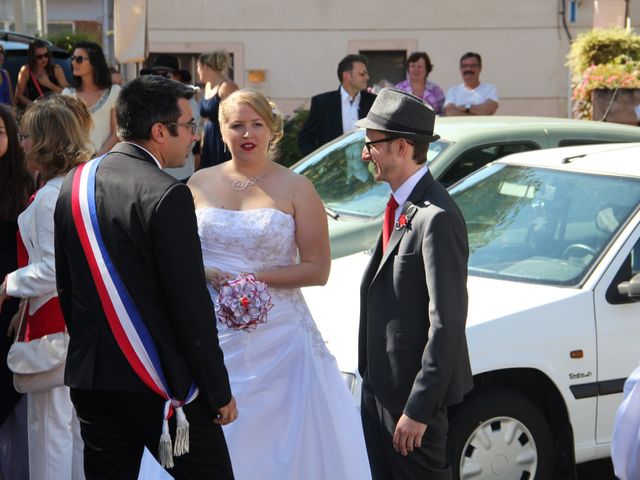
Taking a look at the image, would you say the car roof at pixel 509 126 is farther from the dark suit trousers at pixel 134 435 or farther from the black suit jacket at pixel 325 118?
the dark suit trousers at pixel 134 435

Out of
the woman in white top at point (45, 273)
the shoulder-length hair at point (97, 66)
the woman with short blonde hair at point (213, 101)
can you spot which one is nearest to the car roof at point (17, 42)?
the woman with short blonde hair at point (213, 101)

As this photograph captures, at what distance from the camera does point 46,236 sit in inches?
173

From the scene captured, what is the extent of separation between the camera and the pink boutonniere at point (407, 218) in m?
3.75

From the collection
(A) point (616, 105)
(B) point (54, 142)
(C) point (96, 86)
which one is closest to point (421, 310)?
(B) point (54, 142)

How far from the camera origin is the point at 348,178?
302 inches

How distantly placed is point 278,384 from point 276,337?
8.1 inches

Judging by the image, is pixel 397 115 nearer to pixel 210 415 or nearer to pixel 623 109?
pixel 210 415

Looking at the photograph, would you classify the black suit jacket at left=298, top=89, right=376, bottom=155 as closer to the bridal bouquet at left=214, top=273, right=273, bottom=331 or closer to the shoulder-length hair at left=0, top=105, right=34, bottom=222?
the shoulder-length hair at left=0, top=105, right=34, bottom=222

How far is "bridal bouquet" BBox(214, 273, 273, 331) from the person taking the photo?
442cm

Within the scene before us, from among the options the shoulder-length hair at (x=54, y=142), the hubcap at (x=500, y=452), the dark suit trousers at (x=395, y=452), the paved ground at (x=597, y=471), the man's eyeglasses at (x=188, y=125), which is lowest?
the paved ground at (x=597, y=471)

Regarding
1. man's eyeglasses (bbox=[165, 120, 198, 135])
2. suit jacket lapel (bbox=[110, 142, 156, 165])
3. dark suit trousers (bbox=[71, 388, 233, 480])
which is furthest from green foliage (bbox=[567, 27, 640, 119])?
dark suit trousers (bbox=[71, 388, 233, 480])

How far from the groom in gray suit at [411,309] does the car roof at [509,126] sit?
3.46m

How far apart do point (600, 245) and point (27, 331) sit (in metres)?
2.74

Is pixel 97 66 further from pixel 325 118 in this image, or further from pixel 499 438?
pixel 499 438
